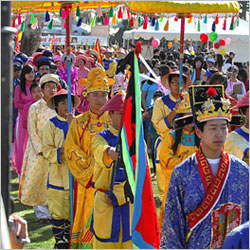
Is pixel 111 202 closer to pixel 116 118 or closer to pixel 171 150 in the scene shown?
pixel 116 118

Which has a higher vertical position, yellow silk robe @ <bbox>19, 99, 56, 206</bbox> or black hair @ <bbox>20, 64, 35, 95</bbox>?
black hair @ <bbox>20, 64, 35, 95</bbox>

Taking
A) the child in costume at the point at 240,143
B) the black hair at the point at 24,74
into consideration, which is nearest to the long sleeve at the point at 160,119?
the child in costume at the point at 240,143

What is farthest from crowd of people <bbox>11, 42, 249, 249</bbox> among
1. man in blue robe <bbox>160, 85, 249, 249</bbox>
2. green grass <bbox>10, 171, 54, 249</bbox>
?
green grass <bbox>10, 171, 54, 249</bbox>

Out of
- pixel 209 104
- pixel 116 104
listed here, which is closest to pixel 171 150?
pixel 116 104

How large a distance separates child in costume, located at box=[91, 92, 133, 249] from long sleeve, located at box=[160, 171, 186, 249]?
1274mm

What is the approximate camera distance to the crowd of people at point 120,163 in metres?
3.77

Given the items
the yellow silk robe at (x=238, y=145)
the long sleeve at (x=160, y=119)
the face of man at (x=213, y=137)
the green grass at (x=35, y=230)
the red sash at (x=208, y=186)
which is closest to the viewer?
the red sash at (x=208, y=186)

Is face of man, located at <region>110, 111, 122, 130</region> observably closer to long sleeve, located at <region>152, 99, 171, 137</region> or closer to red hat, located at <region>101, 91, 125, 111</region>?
red hat, located at <region>101, 91, 125, 111</region>

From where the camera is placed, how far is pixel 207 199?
3729mm

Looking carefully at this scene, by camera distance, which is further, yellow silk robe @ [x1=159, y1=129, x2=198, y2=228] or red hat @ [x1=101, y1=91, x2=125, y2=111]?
yellow silk robe @ [x1=159, y1=129, x2=198, y2=228]

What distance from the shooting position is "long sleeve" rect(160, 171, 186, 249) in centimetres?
379

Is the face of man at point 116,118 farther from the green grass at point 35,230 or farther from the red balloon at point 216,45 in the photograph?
the red balloon at point 216,45

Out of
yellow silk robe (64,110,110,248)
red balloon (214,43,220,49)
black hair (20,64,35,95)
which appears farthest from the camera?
red balloon (214,43,220,49)

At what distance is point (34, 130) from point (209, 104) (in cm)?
402
